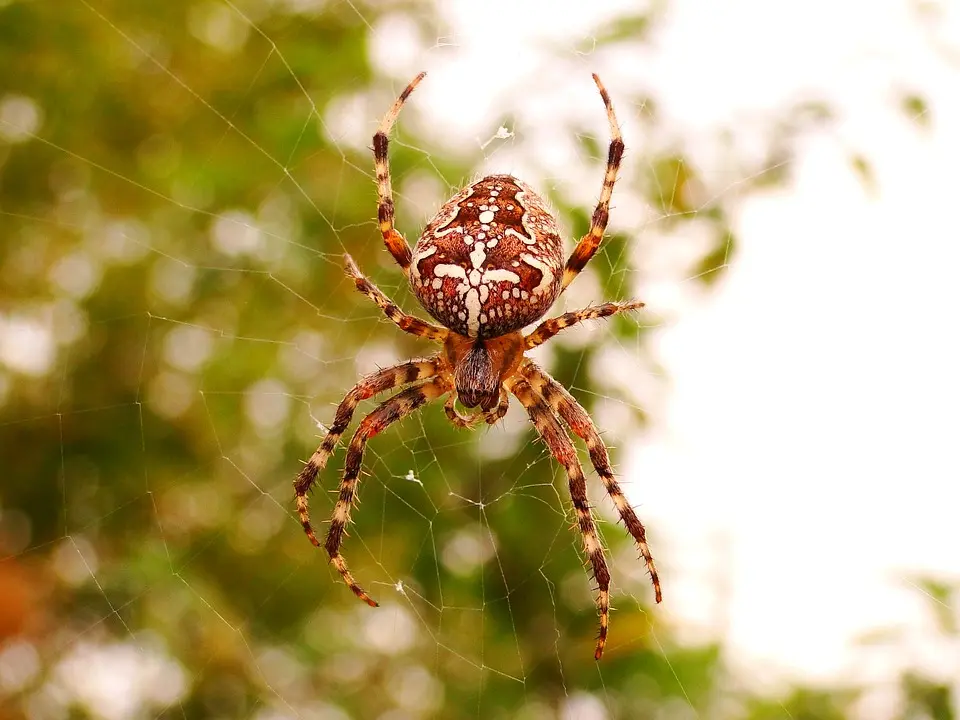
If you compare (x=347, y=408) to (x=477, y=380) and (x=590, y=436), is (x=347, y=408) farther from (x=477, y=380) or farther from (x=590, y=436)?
(x=590, y=436)

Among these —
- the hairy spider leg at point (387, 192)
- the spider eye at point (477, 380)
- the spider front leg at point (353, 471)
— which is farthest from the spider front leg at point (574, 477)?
the hairy spider leg at point (387, 192)

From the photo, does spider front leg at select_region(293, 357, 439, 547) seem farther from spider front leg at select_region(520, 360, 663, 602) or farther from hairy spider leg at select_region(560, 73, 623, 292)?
→ hairy spider leg at select_region(560, 73, 623, 292)

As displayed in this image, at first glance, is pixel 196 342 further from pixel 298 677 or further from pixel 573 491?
pixel 573 491

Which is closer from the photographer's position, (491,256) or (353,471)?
(491,256)

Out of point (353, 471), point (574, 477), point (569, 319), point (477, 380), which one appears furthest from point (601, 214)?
point (353, 471)

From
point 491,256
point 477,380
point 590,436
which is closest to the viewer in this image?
point 491,256

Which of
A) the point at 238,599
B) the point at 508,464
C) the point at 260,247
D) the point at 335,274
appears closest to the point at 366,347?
the point at 335,274

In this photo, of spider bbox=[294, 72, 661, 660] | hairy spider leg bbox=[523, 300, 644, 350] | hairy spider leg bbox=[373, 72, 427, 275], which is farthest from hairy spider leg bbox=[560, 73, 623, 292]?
hairy spider leg bbox=[373, 72, 427, 275]
